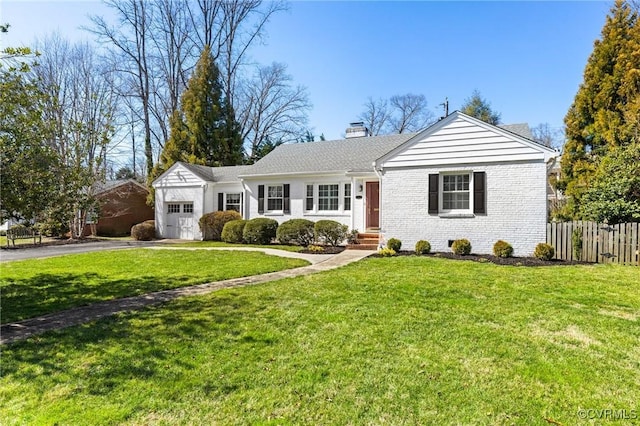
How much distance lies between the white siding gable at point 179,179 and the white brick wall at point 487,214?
1202 cm

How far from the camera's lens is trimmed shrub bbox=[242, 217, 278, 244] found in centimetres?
1631

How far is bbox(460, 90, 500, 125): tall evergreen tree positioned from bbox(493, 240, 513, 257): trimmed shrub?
21.9 meters

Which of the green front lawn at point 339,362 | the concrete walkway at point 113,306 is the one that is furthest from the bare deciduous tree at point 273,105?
the green front lawn at point 339,362

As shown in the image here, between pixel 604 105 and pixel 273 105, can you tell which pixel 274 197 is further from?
pixel 273 105

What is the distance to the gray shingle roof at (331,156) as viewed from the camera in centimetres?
1653

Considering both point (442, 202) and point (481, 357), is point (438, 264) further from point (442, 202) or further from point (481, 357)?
point (481, 357)

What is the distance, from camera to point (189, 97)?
2809 cm

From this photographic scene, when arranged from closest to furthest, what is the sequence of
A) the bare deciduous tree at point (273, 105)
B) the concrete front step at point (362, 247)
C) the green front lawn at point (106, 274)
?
the green front lawn at point (106, 274) < the concrete front step at point (362, 247) < the bare deciduous tree at point (273, 105)

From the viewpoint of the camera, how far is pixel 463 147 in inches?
478

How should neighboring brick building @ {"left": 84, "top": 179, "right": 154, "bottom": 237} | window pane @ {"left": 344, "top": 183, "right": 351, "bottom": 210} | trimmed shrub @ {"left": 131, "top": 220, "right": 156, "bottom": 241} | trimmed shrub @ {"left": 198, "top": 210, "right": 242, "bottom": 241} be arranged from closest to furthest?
window pane @ {"left": 344, "top": 183, "right": 351, "bottom": 210}
trimmed shrub @ {"left": 198, "top": 210, "right": 242, "bottom": 241}
trimmed shrub @ {"left": 131, "top": 220, "right": 156, "bottom": 241}
neighboring brick building @ {"left": 84, "top": 179, "right": 154, "bottom": 237}

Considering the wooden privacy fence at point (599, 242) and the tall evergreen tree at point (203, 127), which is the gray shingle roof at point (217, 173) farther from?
the wooden privacy fence at point (599, 242)

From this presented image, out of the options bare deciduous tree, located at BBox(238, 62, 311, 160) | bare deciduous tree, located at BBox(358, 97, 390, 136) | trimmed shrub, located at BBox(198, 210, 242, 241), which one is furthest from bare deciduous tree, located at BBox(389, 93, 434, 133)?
trimmed shrub, located at BBox(198, 210, 242, 241)

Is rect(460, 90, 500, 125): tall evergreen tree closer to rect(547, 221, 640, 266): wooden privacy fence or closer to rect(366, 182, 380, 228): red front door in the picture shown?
rect(366, 182, 380, 228): red front door

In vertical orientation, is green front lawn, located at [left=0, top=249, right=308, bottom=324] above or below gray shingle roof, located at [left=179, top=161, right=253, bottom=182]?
below
